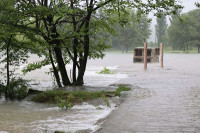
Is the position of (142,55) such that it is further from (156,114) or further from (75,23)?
(156,114)

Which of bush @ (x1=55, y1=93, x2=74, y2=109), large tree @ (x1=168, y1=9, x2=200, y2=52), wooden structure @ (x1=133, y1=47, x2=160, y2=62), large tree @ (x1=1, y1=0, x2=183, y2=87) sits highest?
large tree @ (x1=168, y1=9, x2=200, y2=52)

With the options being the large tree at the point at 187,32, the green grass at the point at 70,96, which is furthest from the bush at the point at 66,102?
the large tree at the point at 187,32

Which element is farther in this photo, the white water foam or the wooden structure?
the wooden structure

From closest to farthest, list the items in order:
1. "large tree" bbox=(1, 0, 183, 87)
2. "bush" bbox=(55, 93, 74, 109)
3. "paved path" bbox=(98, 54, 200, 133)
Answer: "paved path" bbox=(98, 54, 200, 133) → "bush" bbox=(55, 93, 74, 109) → "large tree" bbox=(1, 0, 183, 87)

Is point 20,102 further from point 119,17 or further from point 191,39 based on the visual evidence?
point 191,39

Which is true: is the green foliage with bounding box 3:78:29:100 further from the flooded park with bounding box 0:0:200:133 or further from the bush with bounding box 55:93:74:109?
the bush with bounding box 55:93:74:109

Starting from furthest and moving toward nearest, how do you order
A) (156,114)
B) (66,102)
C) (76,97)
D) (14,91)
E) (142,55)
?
(142,55), (14,91), (76,97), (66,102), (156,114)

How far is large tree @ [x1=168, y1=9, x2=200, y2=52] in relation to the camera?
116312 millimetres

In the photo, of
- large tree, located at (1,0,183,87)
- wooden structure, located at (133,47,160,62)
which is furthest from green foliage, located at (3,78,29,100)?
wooden structure, located at (133,47,160,62)

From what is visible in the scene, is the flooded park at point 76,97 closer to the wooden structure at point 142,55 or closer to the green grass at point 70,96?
the green grass at point 70,96

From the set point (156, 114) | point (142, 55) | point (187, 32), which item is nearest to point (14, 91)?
point (156, 114)

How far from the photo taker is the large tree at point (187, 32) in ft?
382

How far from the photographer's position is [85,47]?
15.9m

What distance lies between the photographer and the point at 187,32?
4702 inches
